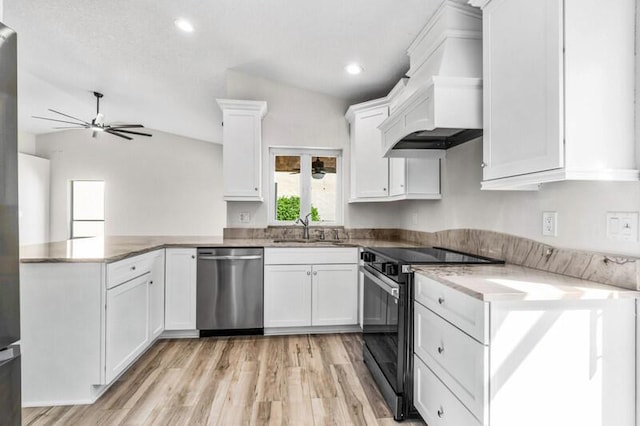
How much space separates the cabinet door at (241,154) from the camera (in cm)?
345

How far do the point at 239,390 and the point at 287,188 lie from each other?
7.18 feet

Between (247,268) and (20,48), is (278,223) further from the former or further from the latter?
(20,48)

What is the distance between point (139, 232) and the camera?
6777 millimetres

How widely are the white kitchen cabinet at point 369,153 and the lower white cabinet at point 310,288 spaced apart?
0.63m

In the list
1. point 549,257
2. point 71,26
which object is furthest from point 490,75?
point 71,26

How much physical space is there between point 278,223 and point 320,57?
1.74m

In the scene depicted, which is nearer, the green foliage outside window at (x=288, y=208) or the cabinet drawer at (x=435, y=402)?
the cabinet drawer at (x=435, y=402)

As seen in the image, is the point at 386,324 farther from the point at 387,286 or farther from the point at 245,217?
the point at 245,217

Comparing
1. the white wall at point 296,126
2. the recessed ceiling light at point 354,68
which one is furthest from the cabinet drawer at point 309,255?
the recessed ceiling light at point 354,68

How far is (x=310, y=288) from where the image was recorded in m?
3.25

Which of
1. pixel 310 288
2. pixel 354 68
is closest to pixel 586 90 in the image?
pixel 354 68

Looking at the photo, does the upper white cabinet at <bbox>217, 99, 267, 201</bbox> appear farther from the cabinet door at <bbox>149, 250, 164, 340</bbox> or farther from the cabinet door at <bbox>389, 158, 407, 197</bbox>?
the cabinet door at <bbox>389, 158, 407, 197</bbox>

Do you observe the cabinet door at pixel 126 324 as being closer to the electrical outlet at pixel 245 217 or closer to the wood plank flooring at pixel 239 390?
the wood plank flooring at pixel 239 390

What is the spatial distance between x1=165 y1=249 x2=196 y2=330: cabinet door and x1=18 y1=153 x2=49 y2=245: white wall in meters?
4.68
